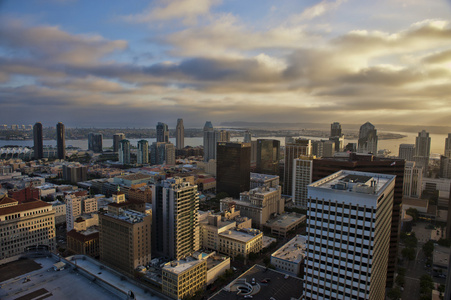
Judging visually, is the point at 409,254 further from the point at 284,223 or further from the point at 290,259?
the point at 284,223

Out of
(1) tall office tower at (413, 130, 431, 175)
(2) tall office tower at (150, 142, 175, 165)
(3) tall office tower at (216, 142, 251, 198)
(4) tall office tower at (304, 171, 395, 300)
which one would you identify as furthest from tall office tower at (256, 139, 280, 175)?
(4) tall office tower at (304, 171, 395, 300)

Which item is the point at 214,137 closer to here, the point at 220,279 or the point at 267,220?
the point at 267,220

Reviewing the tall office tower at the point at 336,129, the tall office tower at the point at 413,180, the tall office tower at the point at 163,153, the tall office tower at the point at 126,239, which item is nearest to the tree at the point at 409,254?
the tall office tower at the point at 126,239

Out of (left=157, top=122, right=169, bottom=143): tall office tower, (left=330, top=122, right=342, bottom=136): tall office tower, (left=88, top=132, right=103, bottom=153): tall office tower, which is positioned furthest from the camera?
(left=157, top=122, right=169, bottom=143): tall office tower

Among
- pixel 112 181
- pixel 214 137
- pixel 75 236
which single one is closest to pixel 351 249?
pixel 75 236

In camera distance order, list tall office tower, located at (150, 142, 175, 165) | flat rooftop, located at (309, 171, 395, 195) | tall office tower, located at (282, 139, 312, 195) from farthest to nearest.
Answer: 1. tall office tower, located at (150, 142, 175, 165)
2. tall office tower, located at (282, 139, 312, 195)
3. flat rooftop, located at (309, 171, 395, 195)

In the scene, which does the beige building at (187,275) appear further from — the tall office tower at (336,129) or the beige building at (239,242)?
the tall office tower at (336,129)

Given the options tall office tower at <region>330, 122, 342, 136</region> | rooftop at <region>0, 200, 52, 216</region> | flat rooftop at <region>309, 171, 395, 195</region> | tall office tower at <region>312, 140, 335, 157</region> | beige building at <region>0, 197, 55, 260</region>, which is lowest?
beige building at <region>0, 197, 55, 260</region>

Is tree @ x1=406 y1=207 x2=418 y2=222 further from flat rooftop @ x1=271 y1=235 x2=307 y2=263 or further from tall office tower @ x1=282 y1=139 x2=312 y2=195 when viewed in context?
flat rooftop @ x1=271 y1=235 x2=307 y2=263
